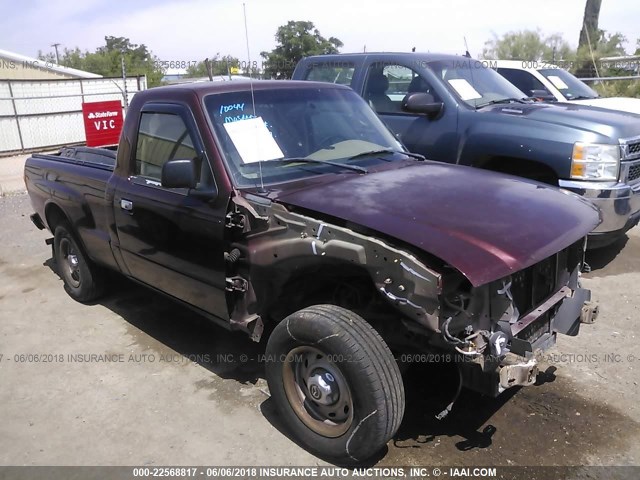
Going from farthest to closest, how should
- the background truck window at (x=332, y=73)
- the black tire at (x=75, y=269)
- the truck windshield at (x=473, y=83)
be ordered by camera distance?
the background truck window at (x=332, y=73) < the truck windshield at (x=473, y=83) < the black tire at (x=75, y=269)

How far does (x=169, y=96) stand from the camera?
13.2 feet

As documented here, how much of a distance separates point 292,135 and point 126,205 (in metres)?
1.38

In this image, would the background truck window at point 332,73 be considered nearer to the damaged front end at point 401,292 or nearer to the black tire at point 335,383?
the damaged front end at point 401,292

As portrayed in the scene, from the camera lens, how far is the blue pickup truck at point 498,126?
5.40 metres

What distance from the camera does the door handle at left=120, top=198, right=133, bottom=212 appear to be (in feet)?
14.0

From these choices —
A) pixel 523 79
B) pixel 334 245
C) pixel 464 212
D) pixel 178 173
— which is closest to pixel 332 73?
pixel 178 173

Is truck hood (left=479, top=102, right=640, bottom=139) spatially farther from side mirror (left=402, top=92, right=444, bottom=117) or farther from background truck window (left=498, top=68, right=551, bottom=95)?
background truck window (left=498, top=68, right=551, bottom=95)

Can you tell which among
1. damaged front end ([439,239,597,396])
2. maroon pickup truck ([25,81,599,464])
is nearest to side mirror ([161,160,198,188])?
maroon pickup truck ([25,81,599,464])

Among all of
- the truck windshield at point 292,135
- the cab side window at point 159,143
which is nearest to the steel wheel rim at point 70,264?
the cab side window at point 159,143

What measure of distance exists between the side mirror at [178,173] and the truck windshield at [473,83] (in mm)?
3708

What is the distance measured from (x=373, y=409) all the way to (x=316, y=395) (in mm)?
431

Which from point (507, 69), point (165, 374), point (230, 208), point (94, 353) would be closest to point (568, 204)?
point (230, 208)

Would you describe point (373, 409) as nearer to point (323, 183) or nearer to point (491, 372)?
point (491, 372)

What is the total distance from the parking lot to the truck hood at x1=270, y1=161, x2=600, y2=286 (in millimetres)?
1201
